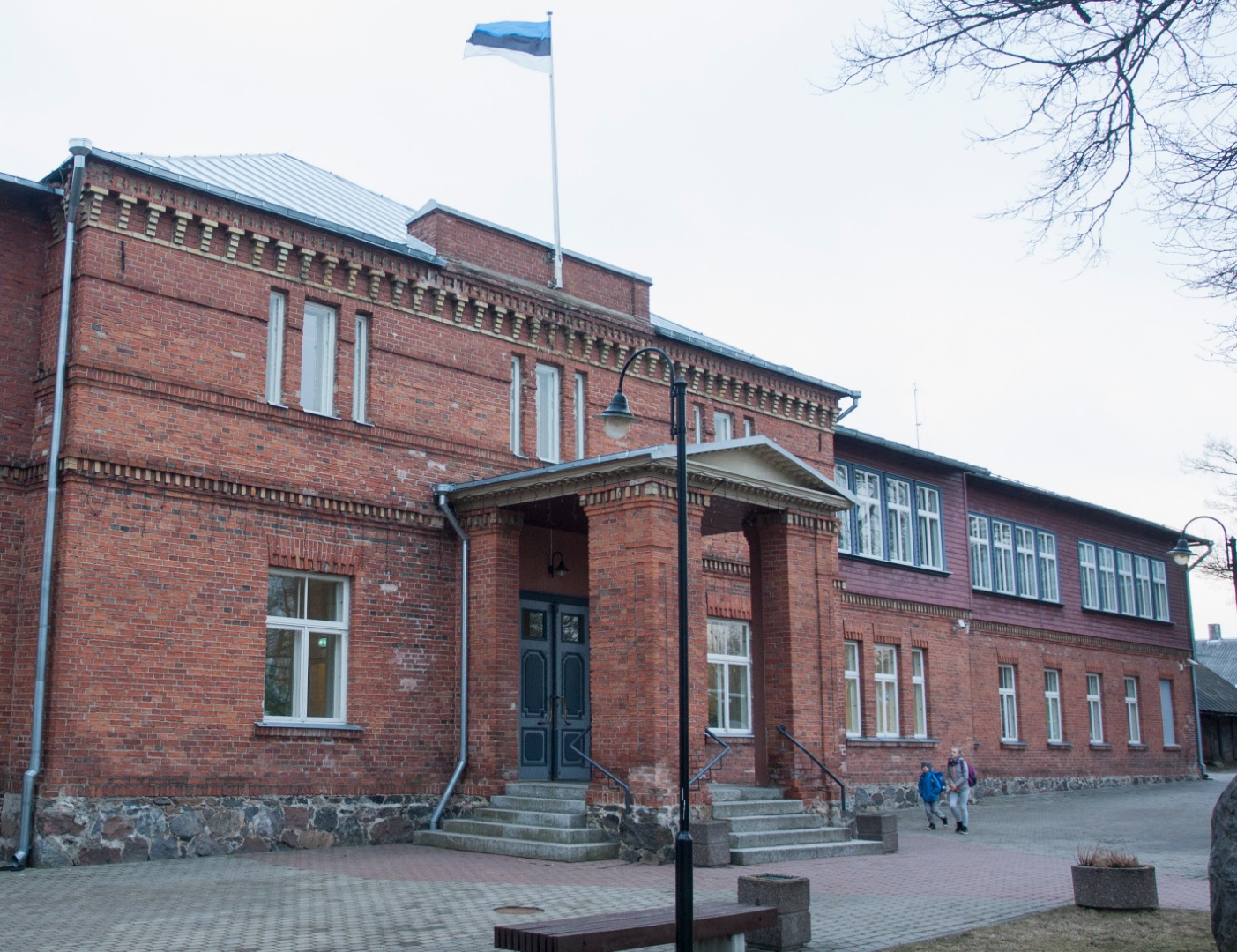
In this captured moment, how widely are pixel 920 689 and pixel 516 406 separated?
1286 centimetres

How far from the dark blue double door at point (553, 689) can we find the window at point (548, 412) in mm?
2424

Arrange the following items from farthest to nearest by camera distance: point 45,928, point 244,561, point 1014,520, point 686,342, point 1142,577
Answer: point 1142,577, point 1014,520, point 686,342, point 244,561, point 45,928

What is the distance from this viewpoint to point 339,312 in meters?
17.8

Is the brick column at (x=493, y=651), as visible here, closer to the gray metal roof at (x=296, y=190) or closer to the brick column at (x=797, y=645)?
the brick column at (x=797, y=645)

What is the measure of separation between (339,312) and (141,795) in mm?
6943

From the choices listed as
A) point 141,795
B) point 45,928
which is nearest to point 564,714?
point 141,795

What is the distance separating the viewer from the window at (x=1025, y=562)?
1284 inches

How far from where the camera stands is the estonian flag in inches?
837

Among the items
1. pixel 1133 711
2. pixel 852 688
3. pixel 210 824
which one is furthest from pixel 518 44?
pixel 1133 711

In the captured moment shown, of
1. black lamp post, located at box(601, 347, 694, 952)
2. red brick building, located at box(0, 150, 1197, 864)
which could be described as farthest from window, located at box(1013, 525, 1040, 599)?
A: black lamp post, located at box(601, 347, 694, 952)

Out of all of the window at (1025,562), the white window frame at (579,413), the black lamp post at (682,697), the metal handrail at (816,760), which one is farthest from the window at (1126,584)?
the black lamp post at (682,697)

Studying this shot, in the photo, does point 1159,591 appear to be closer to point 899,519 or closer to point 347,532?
point 899,519

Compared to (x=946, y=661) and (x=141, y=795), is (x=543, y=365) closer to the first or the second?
(x=141, y=795)

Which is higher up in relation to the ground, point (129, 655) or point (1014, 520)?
point (1014, 520)
